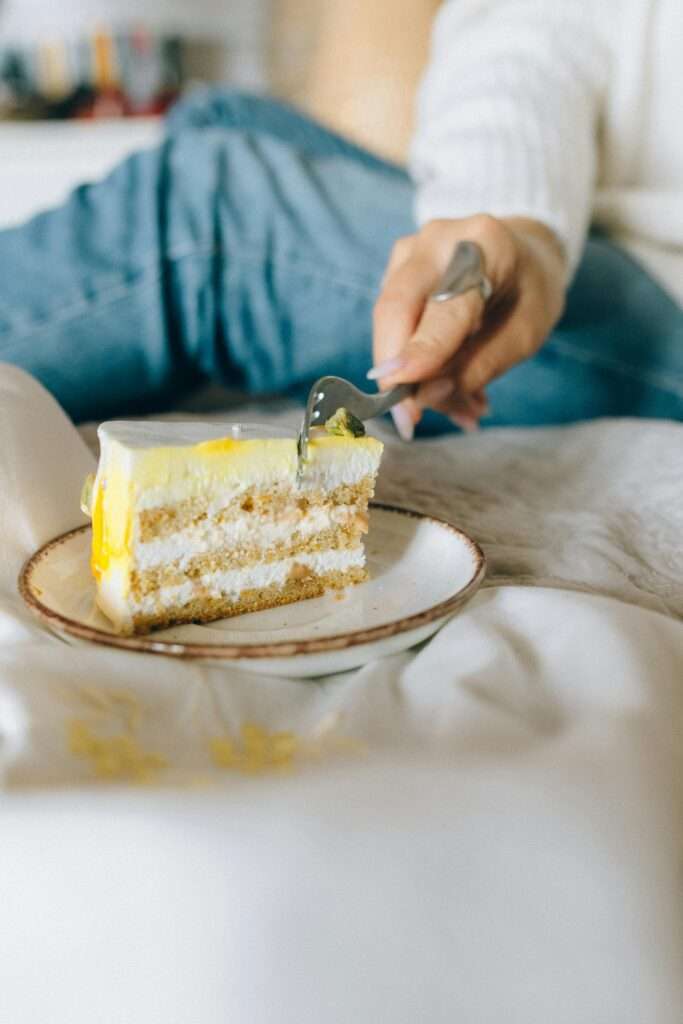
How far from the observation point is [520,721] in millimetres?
437

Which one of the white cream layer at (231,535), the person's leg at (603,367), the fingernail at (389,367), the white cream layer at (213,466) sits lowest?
the person's leg at (603,367)

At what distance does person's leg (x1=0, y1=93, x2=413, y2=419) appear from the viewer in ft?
3.33

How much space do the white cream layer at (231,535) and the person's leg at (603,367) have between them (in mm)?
540

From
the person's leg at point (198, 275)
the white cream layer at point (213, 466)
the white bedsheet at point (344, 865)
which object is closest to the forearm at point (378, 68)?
the person's leg at point (198, 275)

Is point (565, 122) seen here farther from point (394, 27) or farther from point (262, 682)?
point (394, 27)

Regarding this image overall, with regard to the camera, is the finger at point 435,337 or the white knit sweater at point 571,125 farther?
the white knit sweater at point 571,125

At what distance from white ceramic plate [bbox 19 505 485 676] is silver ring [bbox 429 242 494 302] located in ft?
0.64

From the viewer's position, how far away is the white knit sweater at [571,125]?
1073 mm

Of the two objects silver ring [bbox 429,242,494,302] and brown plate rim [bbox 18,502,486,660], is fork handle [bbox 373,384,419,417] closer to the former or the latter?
silver ring [bbox 429,242,494,302]

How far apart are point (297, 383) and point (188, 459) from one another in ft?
1.97

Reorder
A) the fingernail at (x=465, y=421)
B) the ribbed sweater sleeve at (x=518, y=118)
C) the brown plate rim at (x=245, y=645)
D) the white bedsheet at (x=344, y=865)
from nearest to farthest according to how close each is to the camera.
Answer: the white bedsheet at (x=344, y=865) < the brown plate rim at (x=245, y=645) < the fingernail at (x=465, y=421) < the ribbed sweater sleeve at (x=518, y=118)

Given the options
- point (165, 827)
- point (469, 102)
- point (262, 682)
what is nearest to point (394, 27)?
point (469, 102)

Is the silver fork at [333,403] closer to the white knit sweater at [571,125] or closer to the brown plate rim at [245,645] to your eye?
the brown plate rim at [245,645]

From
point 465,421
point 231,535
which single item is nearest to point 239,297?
point 465,421
